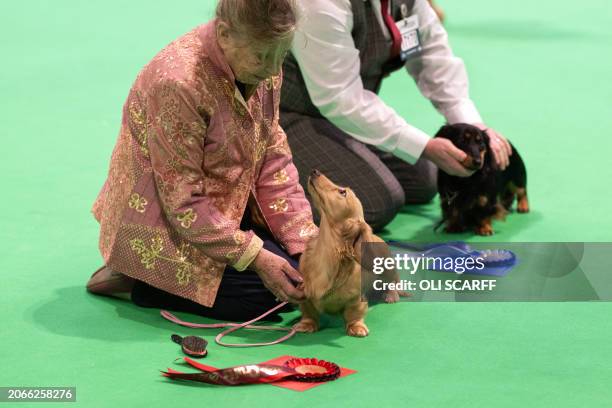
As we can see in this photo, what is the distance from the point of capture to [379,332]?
3.09 metres

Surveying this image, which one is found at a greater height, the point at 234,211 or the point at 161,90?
the point at 161,90

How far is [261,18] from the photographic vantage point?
2.62 m

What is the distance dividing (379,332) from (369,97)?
116 cm

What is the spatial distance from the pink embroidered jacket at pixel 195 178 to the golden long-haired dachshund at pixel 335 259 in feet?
0.63

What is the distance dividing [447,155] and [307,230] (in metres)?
0.85

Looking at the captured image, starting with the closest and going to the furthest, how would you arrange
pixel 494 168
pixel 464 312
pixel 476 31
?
pixel 464 312 < pixel 494 168 < pixel 476 31

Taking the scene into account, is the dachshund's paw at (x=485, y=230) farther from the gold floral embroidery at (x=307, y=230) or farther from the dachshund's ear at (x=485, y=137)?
the gold floral embroidery at (x=307, y=230)

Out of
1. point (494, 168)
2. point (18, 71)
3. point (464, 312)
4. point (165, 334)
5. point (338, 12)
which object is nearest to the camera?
point (165, 334)

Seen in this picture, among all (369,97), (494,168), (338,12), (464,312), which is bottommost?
(464,312)

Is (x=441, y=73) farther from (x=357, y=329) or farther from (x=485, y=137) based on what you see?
(x=357, y=329)

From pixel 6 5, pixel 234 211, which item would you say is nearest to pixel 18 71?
pixel 6 5

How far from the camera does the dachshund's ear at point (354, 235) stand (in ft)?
9.42

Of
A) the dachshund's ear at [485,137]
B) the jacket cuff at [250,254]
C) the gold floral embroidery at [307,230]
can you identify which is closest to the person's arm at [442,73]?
the dachshund's ear at [485,137]

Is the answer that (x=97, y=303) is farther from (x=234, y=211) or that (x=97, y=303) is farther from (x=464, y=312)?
(x=464, y=312)
